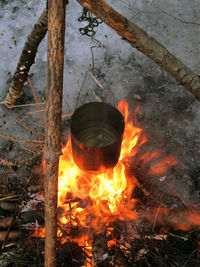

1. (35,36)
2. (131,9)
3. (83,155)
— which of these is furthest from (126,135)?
(131,9)

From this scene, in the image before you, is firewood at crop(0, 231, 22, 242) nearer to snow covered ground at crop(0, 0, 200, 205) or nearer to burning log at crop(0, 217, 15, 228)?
burning log at crop(0, 217, 15, 228)

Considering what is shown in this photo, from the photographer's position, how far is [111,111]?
121 inches

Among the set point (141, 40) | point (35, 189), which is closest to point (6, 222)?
point (35, 189)

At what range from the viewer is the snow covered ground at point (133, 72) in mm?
3908

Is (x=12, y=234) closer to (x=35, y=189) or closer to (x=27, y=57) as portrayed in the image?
(x=35, y=189)

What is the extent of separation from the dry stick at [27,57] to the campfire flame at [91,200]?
42.6 inches

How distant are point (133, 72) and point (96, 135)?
156cm

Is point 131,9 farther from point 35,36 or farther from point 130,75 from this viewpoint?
point 35,36

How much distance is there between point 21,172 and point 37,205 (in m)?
0.60

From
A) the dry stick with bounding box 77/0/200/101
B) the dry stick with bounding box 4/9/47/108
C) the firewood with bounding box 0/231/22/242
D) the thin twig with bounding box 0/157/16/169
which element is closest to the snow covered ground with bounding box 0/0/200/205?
the thin twig with bounding box 0/157/16/169

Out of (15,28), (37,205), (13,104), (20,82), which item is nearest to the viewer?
(37,205)

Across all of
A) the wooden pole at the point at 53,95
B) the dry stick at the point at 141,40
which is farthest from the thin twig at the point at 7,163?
the dry stick at the point at 141,40

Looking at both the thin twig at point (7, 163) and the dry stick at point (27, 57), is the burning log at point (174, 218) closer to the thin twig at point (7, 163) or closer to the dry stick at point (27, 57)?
the thin twig at point (7, 163)

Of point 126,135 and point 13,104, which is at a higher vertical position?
point 13,104
